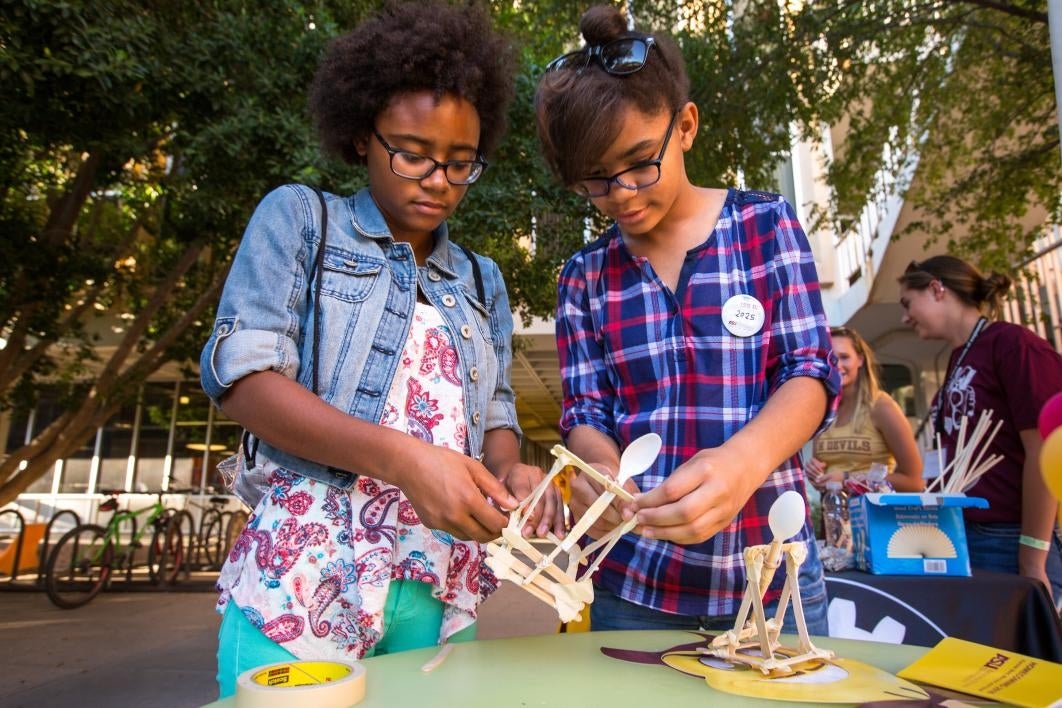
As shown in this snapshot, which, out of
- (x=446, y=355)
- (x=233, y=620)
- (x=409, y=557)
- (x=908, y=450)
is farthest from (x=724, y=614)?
(x=908, y=450)

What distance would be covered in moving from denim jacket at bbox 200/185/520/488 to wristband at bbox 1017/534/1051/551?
2257mm

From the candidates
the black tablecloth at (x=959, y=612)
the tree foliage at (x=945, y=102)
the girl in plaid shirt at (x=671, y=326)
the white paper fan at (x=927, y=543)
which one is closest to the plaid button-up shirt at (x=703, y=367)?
the girl in plaid shirt at (x=671, y=326)

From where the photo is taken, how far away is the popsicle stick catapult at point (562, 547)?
902mm

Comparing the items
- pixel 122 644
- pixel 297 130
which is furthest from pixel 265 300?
pixel 122 644

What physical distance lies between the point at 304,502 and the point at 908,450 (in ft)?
10.4

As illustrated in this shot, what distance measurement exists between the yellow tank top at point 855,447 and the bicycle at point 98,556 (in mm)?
7036

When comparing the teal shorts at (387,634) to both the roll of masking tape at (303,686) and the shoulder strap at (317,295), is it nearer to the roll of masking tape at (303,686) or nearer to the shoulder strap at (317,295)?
the roll of masking tape at (303,686)

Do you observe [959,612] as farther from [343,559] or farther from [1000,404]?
[343,559]

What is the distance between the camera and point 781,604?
1023 millimetres

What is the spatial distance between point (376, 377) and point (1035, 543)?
8.37 ft

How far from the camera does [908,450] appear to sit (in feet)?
11.2

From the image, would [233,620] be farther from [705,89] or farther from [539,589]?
[705,89]

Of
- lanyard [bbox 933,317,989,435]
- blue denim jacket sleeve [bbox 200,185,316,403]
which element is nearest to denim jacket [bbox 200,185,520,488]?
blue denim jacket sleeve [bbox 200,185,316,403]

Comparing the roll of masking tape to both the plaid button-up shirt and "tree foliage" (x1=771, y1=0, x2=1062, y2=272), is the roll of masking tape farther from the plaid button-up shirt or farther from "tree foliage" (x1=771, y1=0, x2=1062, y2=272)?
"tree foliage" (x1=771, y1=0, x2=1062, y2=272)
